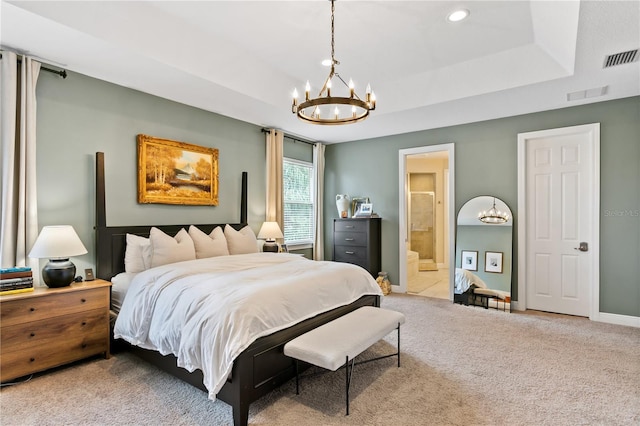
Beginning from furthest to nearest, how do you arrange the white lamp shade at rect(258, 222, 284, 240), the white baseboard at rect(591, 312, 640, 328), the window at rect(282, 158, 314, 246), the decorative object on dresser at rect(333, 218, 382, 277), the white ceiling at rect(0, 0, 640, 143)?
1. the window at rect(282, 158, 314, 246)
2. the decorative object on dresser at rect(333, 218, 382, 277)
3. the white lamp shade at rect(258, 222, 284, 240)
4. the white baseboard at rect(591, 312, 640, 328)
5. the white ceiling at rect(0, 0, 640, 143)

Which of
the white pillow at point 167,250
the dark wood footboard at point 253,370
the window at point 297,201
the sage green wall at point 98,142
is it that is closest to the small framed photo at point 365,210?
the window at point 297,201

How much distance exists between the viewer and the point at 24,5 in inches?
93.9

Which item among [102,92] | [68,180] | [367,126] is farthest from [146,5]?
[367,126]

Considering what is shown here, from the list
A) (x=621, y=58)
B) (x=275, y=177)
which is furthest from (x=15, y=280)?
(x=621, y=58)

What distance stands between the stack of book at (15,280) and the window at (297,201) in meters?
3.60

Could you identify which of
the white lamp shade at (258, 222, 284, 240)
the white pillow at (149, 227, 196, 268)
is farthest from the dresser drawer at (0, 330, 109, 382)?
the white lamp shade at (258, 222, 284, 240)

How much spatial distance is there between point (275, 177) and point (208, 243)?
6.15ft

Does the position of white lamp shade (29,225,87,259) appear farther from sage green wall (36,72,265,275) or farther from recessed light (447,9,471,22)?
recessed light (447,9,471,22)

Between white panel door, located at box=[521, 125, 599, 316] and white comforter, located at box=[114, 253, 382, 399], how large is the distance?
2.72m

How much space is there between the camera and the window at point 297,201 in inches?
237

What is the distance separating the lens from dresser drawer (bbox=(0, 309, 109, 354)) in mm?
2562

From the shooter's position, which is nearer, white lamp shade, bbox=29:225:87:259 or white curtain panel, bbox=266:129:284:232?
white lamp shade, bbox=29:225:87:259

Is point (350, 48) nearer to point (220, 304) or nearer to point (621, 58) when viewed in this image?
point (621, 58)

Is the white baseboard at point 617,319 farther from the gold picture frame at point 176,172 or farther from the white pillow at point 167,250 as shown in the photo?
the gold picture frame at point 176,172
